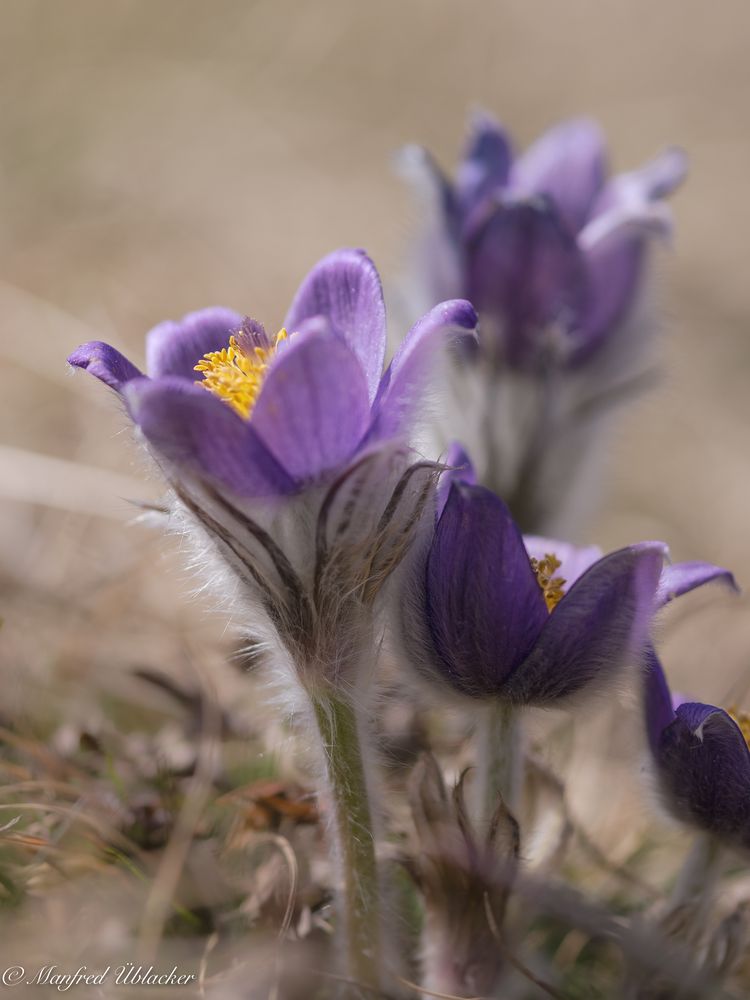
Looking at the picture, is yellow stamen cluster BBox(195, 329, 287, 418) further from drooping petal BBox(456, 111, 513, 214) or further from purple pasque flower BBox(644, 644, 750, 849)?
drooping petal BBox(456, 111, 513, 214)

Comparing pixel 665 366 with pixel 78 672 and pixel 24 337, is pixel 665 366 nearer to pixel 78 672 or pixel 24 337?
pixel 78 672

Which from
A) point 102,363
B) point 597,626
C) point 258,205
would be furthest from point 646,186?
point 258,205

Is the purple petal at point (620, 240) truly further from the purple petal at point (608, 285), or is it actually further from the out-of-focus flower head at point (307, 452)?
the out-of-focus flower head at point (307, 452)

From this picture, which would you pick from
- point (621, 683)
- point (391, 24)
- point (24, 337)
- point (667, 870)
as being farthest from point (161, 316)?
point (391, 24)

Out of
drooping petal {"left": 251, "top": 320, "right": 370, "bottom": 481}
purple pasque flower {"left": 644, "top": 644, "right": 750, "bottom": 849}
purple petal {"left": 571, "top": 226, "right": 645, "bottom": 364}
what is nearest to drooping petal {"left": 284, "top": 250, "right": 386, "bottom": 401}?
drooping petal {"left": 251, "top": 320, "right": 370, "bottom": 481}

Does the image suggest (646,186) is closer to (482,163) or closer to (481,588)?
(482,163)
